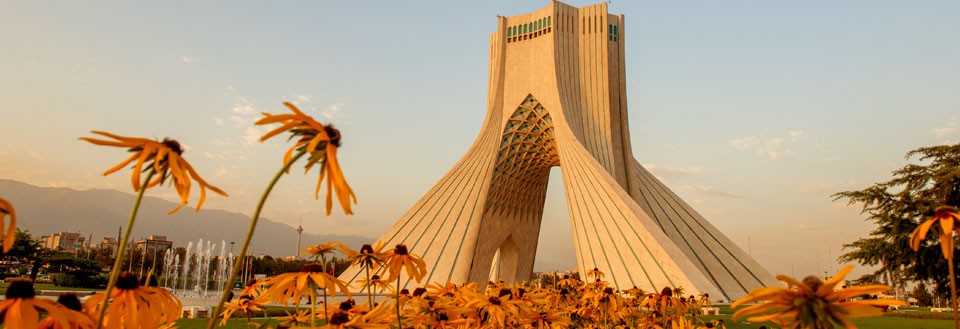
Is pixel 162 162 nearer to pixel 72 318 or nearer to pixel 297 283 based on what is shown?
pixel 72 318

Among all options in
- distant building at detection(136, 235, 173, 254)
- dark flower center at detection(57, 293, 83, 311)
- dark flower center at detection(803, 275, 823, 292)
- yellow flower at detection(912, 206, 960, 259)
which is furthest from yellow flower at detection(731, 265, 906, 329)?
distant building at detection(136, 235, 173, 254)

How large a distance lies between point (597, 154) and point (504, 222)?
20.9 ft

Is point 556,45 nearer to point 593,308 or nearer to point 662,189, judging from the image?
point 662,189

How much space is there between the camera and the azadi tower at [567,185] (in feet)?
45.1

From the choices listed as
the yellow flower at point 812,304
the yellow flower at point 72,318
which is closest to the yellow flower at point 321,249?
the yellow flower at point 72,318

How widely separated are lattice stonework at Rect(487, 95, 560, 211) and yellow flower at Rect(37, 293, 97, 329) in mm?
19260

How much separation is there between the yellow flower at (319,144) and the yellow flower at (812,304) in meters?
0.70

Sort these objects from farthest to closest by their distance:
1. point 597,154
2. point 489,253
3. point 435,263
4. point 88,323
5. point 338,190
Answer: point 489,253
point 597,154
point 435,263
point 88,323
point 338,190

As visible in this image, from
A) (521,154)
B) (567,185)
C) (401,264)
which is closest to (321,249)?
Answer: (401,264)

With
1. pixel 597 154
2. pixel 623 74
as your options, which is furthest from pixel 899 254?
pixel 623 74

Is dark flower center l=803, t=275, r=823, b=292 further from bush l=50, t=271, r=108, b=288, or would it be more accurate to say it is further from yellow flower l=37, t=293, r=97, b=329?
A: bush l=50, t=271, r=108, b=288

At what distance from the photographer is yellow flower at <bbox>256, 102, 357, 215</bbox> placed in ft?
2.87

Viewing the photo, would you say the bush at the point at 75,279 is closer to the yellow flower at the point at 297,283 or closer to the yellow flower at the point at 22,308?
the yellow flower at the point at 297,283

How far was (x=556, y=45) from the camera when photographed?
20969 millimetres
